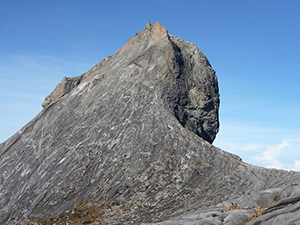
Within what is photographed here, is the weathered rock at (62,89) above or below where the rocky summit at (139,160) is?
above

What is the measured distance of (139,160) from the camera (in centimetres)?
3766

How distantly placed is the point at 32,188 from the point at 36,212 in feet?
12.3

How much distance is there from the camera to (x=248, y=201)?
1017 inches

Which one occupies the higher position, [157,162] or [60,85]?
[60,85]

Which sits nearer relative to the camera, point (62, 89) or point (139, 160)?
point (139, 160)

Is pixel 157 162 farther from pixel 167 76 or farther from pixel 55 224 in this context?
pixel 167 76

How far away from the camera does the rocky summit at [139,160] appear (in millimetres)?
31578

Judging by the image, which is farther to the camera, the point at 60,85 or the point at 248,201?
the point at 60,85

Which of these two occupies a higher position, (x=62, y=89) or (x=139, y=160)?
(x=62, y=89)

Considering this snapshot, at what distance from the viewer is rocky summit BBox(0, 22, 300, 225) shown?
31578mm

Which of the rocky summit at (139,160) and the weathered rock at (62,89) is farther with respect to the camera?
the weathered rock at (62,89)

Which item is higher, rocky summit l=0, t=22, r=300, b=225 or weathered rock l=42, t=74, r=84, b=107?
weathered rock l=42, t=74, r=84, b=107

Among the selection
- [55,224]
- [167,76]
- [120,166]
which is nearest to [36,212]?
[55,224]

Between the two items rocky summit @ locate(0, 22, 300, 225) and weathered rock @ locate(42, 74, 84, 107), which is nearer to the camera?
rocky summit @ locate(0, 22, 300, 225)
